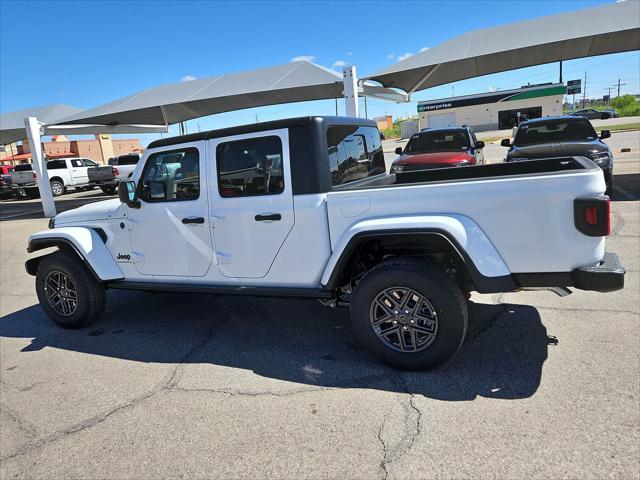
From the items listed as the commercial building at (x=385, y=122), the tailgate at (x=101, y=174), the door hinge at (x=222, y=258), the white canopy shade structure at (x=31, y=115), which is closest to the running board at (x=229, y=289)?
the door hinge at (x=222, y=258)

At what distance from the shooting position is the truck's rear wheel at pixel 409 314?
3234 mm

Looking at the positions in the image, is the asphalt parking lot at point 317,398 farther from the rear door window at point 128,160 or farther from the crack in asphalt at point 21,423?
the rear door window at point 128,160

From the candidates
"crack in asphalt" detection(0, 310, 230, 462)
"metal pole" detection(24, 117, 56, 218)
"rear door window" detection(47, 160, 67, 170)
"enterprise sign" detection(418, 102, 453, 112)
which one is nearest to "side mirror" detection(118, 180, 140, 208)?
"crack in asphalt" detection(0, 310, 230, 462)

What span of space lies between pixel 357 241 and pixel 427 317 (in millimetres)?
756

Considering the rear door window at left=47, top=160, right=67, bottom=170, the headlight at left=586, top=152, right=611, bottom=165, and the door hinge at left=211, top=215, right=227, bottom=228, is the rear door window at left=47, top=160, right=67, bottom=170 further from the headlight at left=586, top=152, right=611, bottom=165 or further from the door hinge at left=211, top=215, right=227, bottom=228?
the headlight at left=586, top=152, right=611, bottom=165

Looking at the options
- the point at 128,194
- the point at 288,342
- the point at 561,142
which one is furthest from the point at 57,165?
the point at 288,342

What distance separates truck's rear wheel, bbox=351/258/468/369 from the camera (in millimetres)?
3234

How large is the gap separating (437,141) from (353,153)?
26.3ft

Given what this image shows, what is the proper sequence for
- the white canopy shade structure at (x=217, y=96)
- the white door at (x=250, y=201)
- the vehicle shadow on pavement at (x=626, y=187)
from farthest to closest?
the white canopy shade structure at (x=217, y=96) < the vehicle shadow on pavement at (x=626, y=187) < the white door at (x=250, y=201)

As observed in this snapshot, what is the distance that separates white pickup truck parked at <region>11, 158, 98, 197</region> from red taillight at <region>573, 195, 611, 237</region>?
24467 mm

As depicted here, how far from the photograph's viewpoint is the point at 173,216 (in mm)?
4168

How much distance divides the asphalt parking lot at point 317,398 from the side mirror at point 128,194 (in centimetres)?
135

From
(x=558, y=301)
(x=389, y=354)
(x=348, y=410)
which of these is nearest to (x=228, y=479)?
(x=348, y=410)

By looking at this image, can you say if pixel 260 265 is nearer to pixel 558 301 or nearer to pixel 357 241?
pixel 357 241
